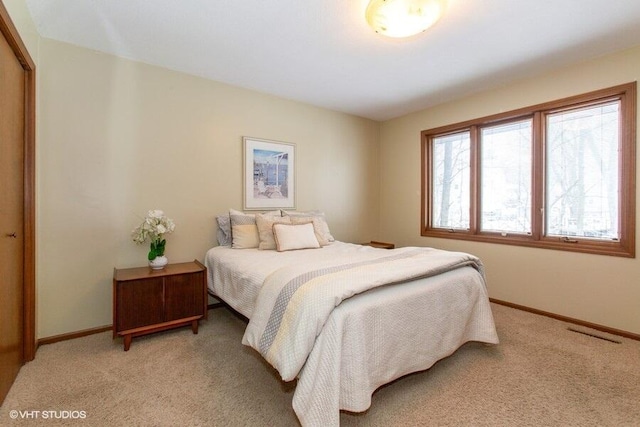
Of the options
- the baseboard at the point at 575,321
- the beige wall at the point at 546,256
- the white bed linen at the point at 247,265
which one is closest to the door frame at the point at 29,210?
the white bed linen at the point at 247,265

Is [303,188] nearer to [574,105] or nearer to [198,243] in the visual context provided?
[198,243]

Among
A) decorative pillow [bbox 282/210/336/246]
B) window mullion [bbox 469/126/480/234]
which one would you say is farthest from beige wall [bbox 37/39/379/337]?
window mullion [bbox 469/126/480/234]

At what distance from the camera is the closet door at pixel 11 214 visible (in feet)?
5.50

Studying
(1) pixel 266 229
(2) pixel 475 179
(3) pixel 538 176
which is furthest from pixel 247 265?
(3) pixel 538 176

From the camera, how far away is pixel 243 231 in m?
3.00

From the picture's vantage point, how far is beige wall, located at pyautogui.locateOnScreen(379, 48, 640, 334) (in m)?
2.54

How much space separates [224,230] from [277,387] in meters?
1.72

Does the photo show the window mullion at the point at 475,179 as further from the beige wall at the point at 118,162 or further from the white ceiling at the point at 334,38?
the beige wall at the point at 118,162

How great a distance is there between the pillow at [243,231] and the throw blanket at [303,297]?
3.67 feet

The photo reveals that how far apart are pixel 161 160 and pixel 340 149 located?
233 cm
